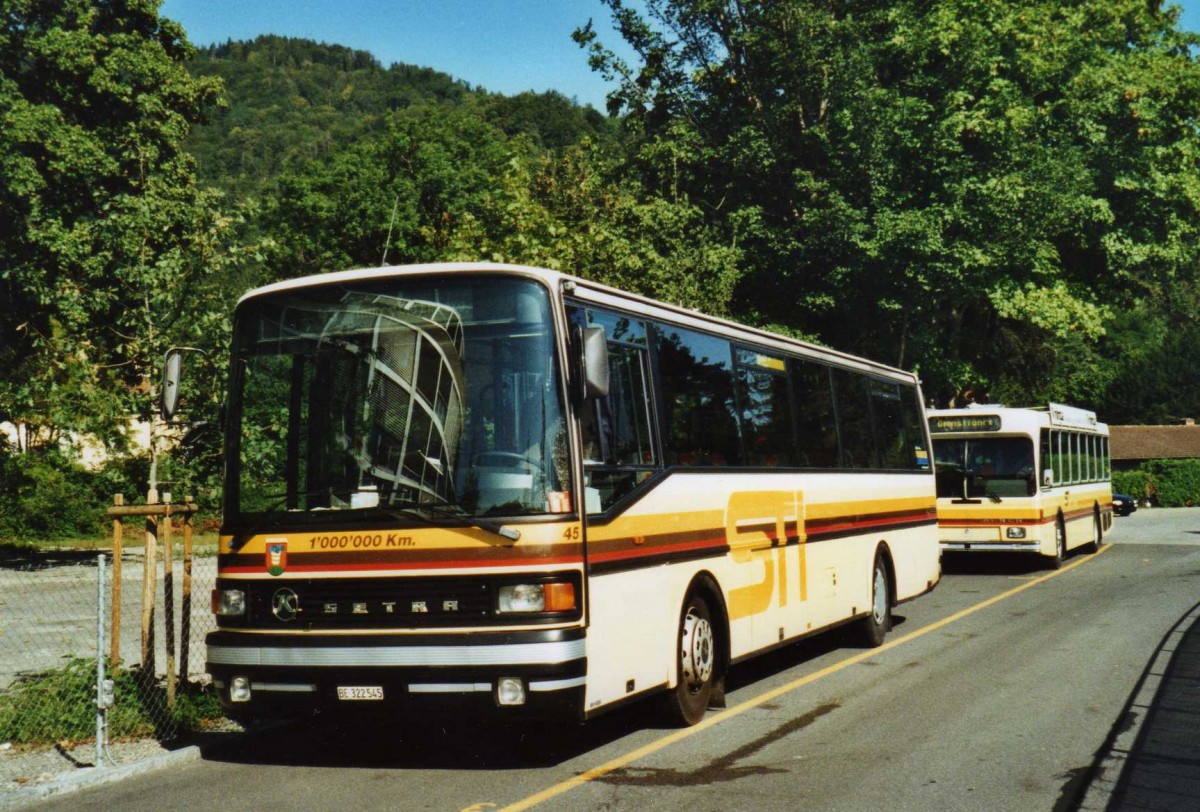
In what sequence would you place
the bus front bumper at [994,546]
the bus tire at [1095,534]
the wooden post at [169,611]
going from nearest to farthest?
the wooden post at [169,611], the bus front bumper at [994,546], the bus tire at [1095,534]

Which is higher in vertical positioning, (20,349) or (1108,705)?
(20,349)

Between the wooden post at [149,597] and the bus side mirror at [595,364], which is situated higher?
the bus side mirror at [595,364]

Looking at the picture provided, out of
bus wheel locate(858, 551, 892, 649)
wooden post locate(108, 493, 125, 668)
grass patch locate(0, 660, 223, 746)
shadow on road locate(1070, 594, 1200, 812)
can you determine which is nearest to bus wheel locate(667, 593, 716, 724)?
shadow on road locate(1070, 594, 1200, 812)

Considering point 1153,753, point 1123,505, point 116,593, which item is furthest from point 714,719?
point 1123,505

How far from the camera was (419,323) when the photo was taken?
8.34 m

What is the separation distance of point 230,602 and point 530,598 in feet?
7.07

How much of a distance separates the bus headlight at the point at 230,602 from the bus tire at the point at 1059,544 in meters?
18.9

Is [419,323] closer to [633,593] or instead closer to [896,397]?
[633,593]

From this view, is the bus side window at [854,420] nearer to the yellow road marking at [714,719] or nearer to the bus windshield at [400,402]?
the yellow road marking at [714,719]

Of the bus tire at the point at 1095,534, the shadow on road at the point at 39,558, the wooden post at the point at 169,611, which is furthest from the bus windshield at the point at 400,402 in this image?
the bus tire at the point at 1095,534

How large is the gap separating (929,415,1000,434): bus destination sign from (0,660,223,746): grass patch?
16008 mm

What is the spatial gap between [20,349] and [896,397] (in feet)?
68.5

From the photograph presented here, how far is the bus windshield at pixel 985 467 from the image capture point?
23.0 metres

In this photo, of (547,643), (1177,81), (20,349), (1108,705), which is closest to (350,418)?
(547,643)
